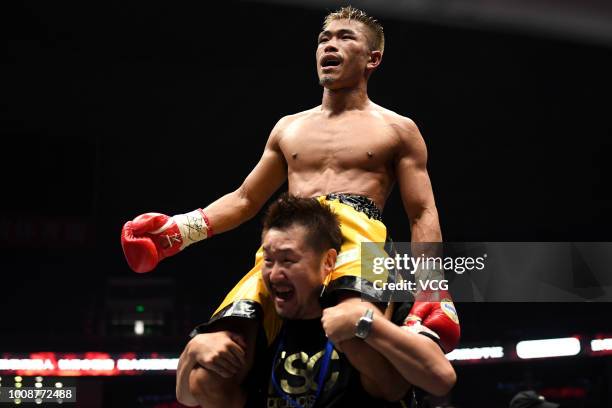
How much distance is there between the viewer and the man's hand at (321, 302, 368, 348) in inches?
73.0

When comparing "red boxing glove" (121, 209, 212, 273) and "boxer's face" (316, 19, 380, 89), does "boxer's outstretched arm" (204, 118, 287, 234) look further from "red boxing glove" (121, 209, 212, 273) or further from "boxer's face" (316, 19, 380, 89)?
"boxer's face" (316, 19, 380, 89)

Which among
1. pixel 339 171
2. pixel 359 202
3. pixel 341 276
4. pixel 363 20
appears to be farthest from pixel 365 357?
pixel 363 20

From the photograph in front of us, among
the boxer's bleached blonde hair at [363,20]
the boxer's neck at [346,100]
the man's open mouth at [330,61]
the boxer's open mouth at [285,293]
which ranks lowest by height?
the boxer's open mouth at [285,293]

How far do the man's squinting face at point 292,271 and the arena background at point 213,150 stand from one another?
3.95 meters

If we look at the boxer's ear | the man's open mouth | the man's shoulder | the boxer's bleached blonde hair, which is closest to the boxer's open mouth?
the boxer's ear

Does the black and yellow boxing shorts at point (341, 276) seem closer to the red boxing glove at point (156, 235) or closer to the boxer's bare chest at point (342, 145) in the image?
the boxer's bare chest at point (342, 145)

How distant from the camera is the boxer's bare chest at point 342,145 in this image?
7.72 ft

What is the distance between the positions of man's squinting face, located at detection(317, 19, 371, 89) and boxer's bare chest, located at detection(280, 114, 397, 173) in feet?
0.40

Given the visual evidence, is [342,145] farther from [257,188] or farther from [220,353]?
[220,353]

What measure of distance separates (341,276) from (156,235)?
2.28ft

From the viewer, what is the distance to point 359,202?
2.26 meters

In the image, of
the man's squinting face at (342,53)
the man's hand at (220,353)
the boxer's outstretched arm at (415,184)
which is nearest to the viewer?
the man's hand at (220,353)

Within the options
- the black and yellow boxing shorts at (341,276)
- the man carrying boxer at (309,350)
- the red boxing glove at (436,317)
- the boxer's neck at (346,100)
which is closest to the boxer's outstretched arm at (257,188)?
the boxer's neck at (346,100)

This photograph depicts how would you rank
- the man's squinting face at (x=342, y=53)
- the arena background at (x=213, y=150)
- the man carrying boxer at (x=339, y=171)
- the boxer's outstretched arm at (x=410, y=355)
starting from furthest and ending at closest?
the arena background at (x=213, y=150) → the man's squinting face at (x=342, y=53) → the man carrying boxer at (x=339, y=171) → the boxer's outstretched arm at (x=410, y=355)
